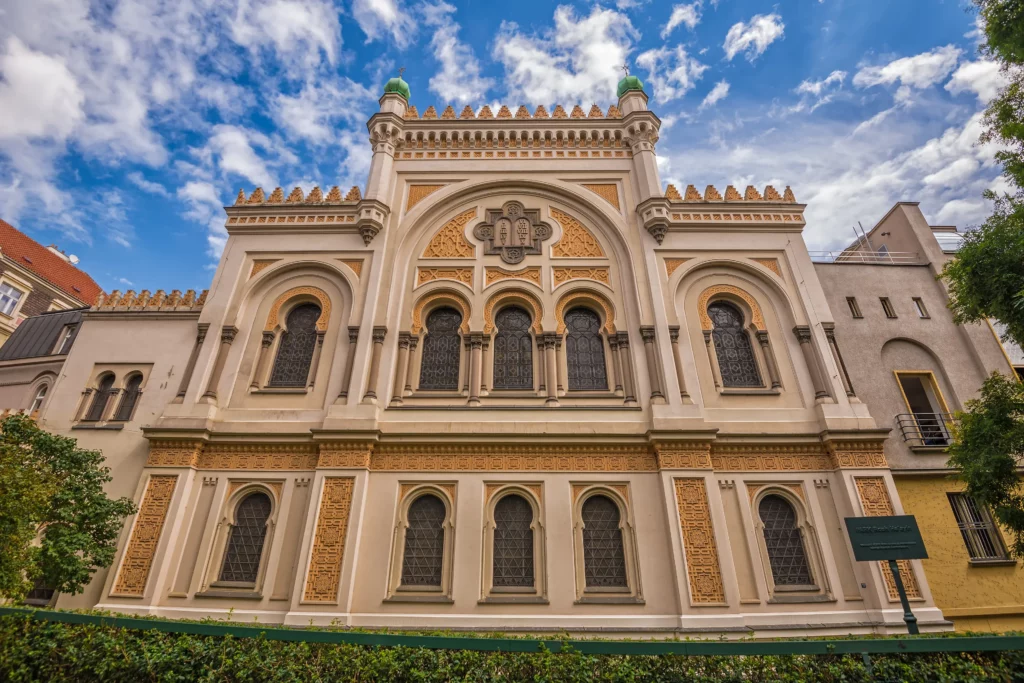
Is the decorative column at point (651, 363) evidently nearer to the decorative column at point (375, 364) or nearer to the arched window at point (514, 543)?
the arched window at point (514, 543)

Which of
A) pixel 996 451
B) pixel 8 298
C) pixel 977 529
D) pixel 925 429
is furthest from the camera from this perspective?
pixel 8 298

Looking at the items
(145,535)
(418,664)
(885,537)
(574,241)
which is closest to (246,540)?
(145,535)

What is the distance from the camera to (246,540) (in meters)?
11.1

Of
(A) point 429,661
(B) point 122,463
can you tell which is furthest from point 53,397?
(A) point 429,661

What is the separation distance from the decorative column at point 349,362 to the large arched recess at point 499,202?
85cm

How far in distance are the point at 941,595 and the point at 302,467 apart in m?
14.4

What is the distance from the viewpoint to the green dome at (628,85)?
16.5 meters

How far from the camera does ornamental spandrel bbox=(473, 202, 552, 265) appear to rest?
14.3 metres

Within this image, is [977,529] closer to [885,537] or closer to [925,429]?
[925,429]

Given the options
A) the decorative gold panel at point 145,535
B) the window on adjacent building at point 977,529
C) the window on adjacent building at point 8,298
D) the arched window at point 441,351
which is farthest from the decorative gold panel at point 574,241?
the window on adjacent building at point 8,298

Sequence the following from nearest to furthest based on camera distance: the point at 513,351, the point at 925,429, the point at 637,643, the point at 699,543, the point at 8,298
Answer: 1. the point at 637,643
2. the point at 699,543
3. the point at 925,429
4. the point at 513,351
5. the point at 8,298

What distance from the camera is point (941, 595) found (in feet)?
34.6

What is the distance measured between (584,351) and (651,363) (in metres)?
1.77

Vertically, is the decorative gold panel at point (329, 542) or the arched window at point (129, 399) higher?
the arched window at point (129, 399)
